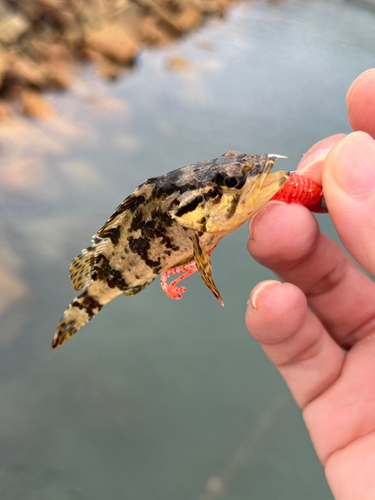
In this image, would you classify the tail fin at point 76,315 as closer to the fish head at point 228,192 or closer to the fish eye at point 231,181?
the fish head at point 228,192

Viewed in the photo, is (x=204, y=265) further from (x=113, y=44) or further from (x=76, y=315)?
(x=113, y=44)

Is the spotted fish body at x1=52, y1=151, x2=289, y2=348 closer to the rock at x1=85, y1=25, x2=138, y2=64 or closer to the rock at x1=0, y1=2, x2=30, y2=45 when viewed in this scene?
the rock at x1=0, y1=2, x2=30, y2=45

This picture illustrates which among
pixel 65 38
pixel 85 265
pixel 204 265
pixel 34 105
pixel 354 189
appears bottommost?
pixel 34 105

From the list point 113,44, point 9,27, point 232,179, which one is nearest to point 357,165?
point 232,179

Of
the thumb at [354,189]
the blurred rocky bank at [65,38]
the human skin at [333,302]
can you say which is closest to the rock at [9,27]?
the blurred rocky bank at [65,38]

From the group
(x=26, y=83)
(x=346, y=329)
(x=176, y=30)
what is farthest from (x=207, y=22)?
(x=346, y=329)

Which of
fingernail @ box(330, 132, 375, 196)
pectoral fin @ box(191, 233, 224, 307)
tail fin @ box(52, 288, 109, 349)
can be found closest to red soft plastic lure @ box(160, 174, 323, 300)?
fingernail @ box(330, 132, 375, 196)
